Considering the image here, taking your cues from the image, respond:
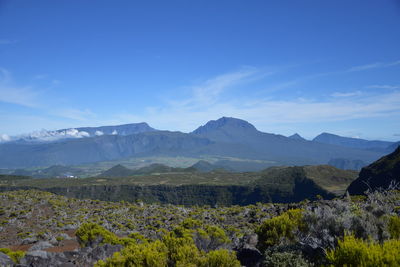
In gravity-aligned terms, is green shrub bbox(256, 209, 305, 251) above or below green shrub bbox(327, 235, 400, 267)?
below

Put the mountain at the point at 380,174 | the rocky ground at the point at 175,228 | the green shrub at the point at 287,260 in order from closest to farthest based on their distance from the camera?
the green shrub at the point at 287,260 < the rocky ground at the point at 175,228 < the mountain at the point at 380,174

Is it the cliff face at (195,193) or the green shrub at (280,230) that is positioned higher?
the green shrub at (280,230)

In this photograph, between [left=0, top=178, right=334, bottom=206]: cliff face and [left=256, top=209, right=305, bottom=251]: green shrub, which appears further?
[left=0, top=178, right=334, bottom=206]: cliff face

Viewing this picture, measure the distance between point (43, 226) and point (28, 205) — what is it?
383 inches

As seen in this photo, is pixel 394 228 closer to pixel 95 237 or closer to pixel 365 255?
pixel 365 255

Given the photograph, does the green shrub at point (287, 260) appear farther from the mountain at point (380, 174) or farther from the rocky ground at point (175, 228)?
the mountain at point (380, 174)

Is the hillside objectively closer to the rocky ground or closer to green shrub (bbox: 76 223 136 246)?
the rocky ground

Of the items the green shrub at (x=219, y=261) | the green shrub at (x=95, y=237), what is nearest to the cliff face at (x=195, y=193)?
the green shrub at (x=95, y=237)

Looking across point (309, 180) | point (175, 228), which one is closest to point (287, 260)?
point (175, 228)

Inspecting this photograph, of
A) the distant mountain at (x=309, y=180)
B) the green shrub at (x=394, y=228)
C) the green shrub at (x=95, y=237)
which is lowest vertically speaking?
the distant mountain at (x=309, y=180)

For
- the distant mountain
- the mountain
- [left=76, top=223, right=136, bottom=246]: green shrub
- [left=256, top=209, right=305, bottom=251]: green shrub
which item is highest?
[left=256, top=209, right=305, bottom=251]: green shrub

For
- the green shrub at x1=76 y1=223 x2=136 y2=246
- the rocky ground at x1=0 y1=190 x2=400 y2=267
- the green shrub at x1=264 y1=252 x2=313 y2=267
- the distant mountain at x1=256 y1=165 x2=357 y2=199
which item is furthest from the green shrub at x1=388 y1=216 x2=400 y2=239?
the distant mountain at x1=256 y1=165 x2=357 y2=199

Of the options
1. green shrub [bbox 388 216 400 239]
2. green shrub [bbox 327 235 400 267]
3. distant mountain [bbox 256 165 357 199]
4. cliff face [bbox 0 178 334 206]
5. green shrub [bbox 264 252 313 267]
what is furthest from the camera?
cliff face [bbox 0 178 334 206]

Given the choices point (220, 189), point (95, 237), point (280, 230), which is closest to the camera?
point (280, 230)
